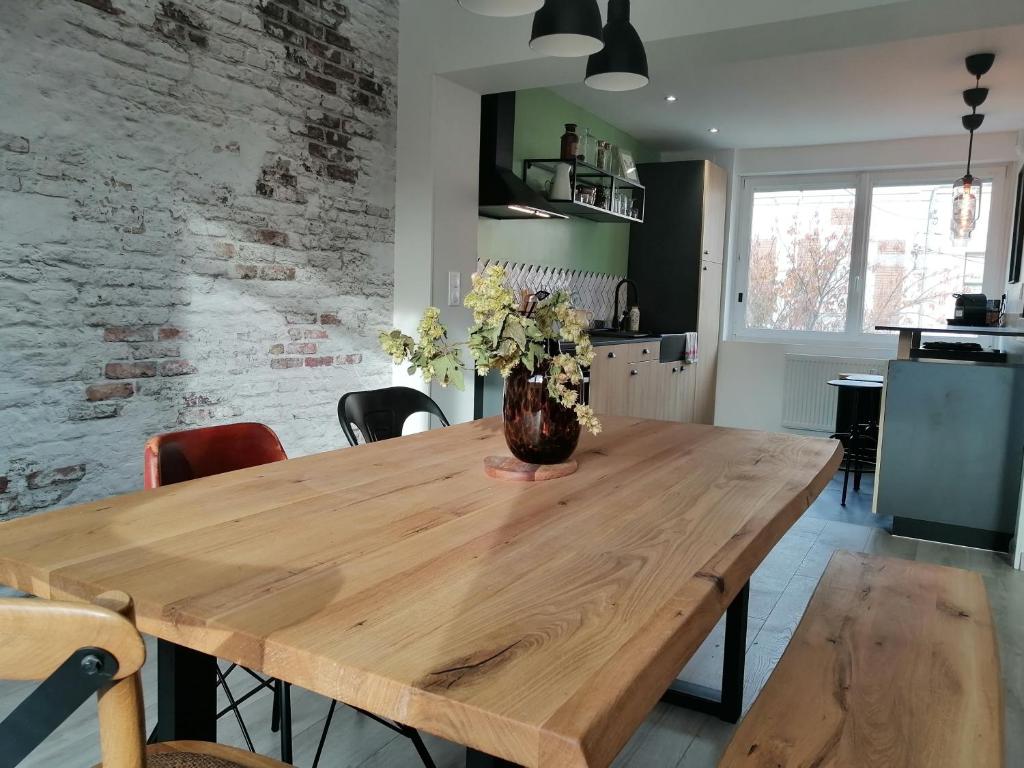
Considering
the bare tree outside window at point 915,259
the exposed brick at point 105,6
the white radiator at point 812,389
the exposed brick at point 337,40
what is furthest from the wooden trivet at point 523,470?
the bare tree outside window at point 915,259

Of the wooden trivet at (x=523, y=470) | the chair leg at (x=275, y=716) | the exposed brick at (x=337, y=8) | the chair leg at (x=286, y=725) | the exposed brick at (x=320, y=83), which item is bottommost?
the chair leg at (x=275, y=716)

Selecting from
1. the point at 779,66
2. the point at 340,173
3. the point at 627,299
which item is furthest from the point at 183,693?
the point at 627,299

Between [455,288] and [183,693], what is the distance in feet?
9.99

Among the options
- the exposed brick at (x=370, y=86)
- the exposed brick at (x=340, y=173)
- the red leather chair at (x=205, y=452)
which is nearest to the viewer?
the red leather chair at (x=205, y=452)

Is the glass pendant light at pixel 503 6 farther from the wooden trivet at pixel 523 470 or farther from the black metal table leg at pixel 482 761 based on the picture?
the black metal table leg at pixel 482 761

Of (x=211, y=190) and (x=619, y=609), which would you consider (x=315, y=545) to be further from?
(x=211, y=190)

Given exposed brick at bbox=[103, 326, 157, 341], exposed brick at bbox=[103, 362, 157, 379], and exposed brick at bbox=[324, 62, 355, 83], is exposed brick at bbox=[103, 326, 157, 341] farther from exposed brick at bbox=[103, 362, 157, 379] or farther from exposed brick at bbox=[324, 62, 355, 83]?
exposed brick at bbox=[324, 62, 355, 83]

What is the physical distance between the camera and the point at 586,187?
5473 mm

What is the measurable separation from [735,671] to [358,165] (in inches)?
110

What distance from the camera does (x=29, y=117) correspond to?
2355 mm

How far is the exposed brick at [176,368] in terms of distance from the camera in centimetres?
283

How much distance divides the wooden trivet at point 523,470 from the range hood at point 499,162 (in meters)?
2.70

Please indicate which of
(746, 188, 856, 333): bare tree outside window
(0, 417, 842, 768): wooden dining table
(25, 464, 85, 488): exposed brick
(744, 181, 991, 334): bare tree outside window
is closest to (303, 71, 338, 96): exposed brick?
(25, 464, 85, 488): exposed brick

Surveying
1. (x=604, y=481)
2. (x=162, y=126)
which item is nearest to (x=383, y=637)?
(x=604, y=481)
